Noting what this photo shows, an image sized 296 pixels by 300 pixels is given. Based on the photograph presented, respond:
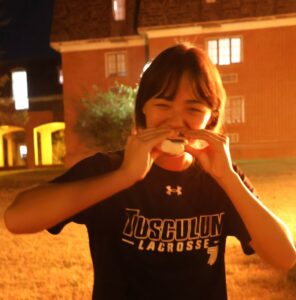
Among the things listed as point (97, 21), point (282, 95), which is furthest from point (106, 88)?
point (282, 95)

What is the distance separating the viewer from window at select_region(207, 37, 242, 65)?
20.6 meters

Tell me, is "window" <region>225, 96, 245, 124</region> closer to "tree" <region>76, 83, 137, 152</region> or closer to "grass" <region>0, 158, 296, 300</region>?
"tree" <region>76, 83, 137, 152</region>

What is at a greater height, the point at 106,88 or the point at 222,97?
the point at 222,97

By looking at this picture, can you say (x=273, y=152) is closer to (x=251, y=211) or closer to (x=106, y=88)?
(x=106, y=88)

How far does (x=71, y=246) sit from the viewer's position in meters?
6.43

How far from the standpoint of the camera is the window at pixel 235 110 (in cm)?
2086

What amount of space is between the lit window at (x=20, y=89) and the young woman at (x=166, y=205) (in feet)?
80.4

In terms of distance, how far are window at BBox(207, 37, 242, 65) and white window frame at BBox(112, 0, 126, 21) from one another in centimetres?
474

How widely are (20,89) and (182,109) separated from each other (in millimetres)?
25322

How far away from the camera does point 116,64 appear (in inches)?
890

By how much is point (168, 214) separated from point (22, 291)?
3600mm

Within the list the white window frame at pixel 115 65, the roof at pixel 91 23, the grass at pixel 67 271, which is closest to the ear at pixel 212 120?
the grass at pixel 67 271

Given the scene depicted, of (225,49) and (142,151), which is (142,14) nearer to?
(225,49)

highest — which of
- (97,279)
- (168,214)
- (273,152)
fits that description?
(168,214)
